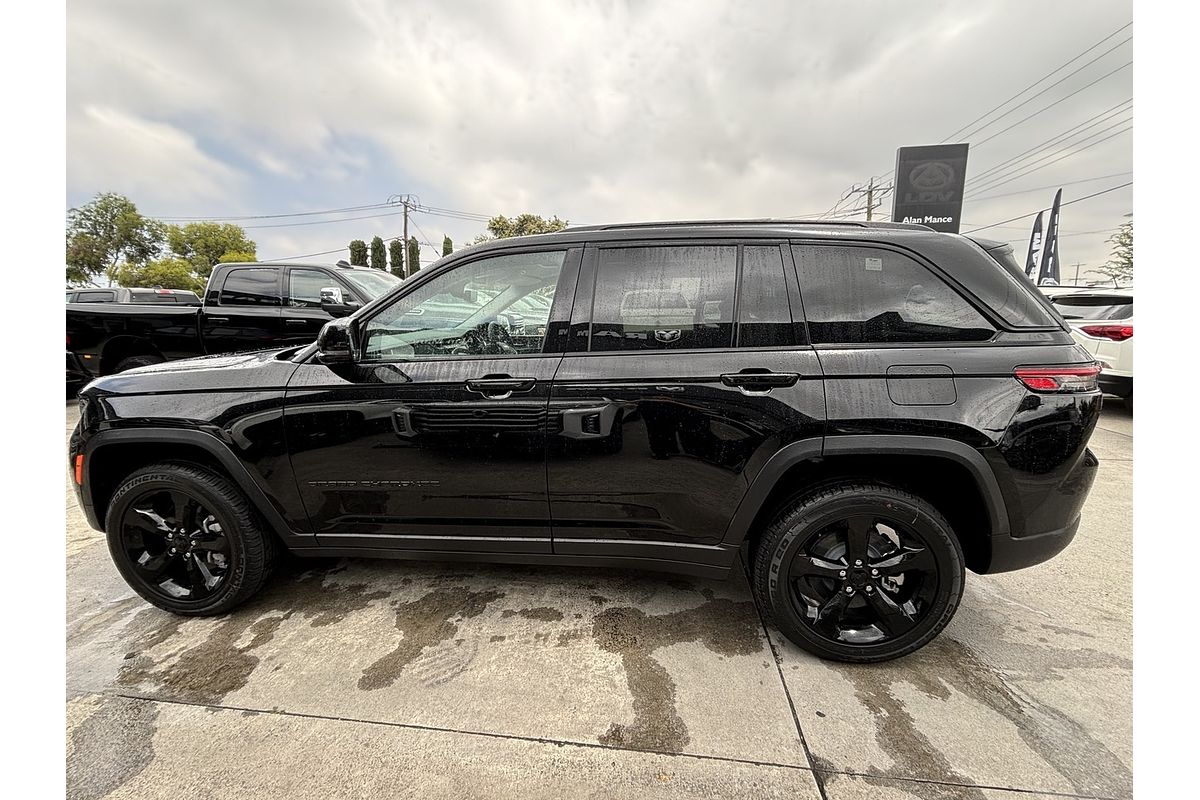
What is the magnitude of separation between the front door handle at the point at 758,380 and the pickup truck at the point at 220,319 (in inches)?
209

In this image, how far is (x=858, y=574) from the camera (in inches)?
79.4

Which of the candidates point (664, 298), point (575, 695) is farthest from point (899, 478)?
point (575, 695)

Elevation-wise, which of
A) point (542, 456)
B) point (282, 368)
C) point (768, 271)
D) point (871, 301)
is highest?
point (768, 271)

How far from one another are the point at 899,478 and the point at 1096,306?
7.38 metres

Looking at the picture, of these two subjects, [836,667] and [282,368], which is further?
[282,368]

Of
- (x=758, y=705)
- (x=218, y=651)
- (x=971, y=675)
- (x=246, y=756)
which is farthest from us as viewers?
(x=218, y=651)

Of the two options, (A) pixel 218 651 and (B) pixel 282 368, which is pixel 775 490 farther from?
(A) pixel 218 651

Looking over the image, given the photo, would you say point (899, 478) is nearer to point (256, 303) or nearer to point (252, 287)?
point (256, 303)

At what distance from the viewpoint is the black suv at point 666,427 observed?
1887mm

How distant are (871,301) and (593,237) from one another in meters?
1.20

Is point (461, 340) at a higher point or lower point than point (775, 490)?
higher

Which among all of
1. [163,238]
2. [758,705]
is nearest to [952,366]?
[758,705]

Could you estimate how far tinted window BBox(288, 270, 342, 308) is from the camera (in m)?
6.08

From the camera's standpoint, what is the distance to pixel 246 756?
1.65 metres
